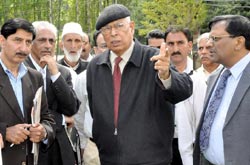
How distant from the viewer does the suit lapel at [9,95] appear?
3648mm

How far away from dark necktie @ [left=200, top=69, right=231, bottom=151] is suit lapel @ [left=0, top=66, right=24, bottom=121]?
1.60 meters

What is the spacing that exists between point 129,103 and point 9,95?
104 cm

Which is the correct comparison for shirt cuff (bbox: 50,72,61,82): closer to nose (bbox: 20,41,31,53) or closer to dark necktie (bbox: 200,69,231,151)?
nose (bbox: 20,41,31,53)

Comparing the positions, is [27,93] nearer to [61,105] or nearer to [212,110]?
[61,105]

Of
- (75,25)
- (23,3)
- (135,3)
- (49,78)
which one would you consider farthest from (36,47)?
(135,3)

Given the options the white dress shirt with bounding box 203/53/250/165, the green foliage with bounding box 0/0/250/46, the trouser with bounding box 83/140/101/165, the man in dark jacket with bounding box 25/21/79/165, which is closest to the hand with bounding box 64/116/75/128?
the man in dark jacket with bounding box 25/21/79/165

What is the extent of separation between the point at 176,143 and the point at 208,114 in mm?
1229

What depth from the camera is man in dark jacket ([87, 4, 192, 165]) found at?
12.2ft

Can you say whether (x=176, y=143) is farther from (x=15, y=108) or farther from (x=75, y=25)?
(x=75, y=25)

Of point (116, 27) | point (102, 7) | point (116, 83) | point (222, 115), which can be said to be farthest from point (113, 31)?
point (102, 7)

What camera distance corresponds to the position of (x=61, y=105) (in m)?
4.46

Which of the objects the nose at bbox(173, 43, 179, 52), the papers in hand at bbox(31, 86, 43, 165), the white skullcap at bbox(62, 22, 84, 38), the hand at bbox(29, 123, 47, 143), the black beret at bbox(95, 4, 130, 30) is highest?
the black beret at bbox(95, 4, 130, 30)

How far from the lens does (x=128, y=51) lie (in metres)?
3.88

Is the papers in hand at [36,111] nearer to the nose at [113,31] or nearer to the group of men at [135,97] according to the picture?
the group of men at [135,97]
